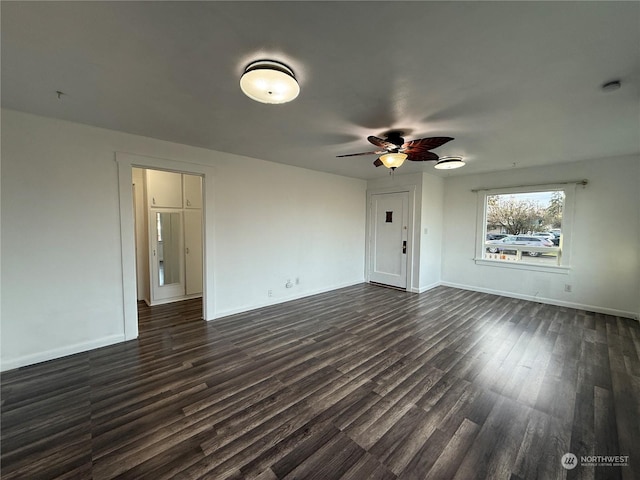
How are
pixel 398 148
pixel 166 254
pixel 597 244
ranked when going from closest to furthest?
pixel 398 148, pixel 597 244, pixel 166 254

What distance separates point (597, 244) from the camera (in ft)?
14.1

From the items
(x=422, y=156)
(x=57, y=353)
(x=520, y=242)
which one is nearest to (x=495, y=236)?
(x=520, y=242)

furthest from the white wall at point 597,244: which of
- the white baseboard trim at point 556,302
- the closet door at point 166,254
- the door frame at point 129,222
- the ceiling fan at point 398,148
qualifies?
the closet door at point 166,254

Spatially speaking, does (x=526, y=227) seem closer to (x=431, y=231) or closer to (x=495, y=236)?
(x=495, y=236)

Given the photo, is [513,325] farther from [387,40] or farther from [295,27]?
[295,27]

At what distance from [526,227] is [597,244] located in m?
1.01

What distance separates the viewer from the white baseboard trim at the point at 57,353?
258cm

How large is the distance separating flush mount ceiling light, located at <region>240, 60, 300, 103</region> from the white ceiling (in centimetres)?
7

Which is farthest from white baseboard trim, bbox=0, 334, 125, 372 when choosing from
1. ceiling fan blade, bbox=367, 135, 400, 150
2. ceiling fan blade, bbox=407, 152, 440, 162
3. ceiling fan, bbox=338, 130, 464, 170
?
ceiling fan blade, bbox=407, 152, 440, 162

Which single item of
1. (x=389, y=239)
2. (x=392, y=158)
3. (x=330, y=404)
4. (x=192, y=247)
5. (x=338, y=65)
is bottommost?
(x=330, y=404)

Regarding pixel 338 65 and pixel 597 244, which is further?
pixel 597 244

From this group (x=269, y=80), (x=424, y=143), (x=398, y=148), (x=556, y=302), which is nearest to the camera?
(x=269, y=80)

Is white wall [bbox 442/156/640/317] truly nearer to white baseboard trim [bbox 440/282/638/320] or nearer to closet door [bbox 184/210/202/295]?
white baseboard trim [bbox 440/282/638/320]

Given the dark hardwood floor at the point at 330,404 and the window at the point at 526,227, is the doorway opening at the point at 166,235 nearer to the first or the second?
the dark hardwood floor at the point at 330,404
